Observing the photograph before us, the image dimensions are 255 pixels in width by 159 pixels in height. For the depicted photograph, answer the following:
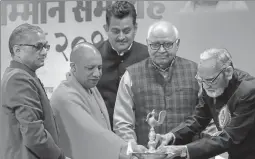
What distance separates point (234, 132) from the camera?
2.77m

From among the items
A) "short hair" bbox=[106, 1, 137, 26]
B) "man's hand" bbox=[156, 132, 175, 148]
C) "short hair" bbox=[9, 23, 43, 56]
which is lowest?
"man's hand" bbox=[156, 132, 175, 148]

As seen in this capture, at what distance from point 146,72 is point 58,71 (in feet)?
5.63

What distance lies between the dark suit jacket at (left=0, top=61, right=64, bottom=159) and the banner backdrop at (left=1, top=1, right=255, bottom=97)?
2138 millimetres

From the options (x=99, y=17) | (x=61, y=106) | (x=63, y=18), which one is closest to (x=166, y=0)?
(x=99, y=17)

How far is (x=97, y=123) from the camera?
291 centimetres

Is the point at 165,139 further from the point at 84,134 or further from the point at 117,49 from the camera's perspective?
the point at 117,49

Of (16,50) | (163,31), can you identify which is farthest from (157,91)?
(16,50)

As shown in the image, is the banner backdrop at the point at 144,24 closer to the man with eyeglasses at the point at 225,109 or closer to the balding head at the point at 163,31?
the balding head at the point at 163,31

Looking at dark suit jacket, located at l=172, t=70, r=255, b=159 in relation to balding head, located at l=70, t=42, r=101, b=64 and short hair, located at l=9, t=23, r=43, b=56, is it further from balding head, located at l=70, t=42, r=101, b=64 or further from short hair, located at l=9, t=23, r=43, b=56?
short hair, located at l=9, t=23, r=43, b=56

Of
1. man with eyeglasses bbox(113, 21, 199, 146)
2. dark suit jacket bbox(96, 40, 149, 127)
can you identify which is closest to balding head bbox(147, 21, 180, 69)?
man with eyeglasses bbox(113, 21, 199, 146)

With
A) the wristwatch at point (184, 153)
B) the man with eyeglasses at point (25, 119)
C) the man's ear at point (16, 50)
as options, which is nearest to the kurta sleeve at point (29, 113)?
the man with eyeglasses at point (25, 119)

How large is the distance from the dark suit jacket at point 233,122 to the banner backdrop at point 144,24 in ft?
5.30

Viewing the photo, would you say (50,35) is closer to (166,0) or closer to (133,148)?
(166,0)

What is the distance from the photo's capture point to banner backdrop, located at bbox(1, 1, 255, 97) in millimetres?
4500
